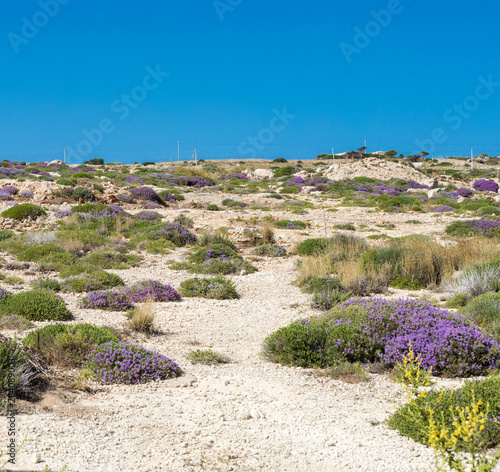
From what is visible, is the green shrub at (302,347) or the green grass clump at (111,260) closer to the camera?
the green shrub at (302,347)

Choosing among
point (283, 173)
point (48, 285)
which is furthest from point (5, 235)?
point (283, 173)

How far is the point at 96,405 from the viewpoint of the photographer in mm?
5445

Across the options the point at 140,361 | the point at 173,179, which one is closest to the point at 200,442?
the point at 140,361

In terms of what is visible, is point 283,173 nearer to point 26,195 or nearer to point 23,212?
point 26,195

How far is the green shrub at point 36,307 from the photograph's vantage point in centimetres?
892

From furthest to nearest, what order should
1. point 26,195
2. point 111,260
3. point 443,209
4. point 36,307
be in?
1. point 443,209
2. point 26,195
3. point 111,260
4. point 36,307

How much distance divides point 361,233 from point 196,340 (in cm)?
1375

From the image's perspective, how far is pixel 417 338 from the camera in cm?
694

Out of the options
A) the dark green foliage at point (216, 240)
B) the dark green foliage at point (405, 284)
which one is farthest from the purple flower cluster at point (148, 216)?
the dark green foliage at point (405, 284)

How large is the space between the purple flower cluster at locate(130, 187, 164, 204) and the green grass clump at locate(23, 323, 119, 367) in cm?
2247

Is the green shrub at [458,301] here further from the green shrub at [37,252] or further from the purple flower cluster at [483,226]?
the green shrub at [37,252]

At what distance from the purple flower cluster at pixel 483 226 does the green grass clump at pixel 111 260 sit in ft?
40.9

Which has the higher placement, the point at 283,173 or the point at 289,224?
the point at 283,173

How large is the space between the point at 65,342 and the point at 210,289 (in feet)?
17.4
